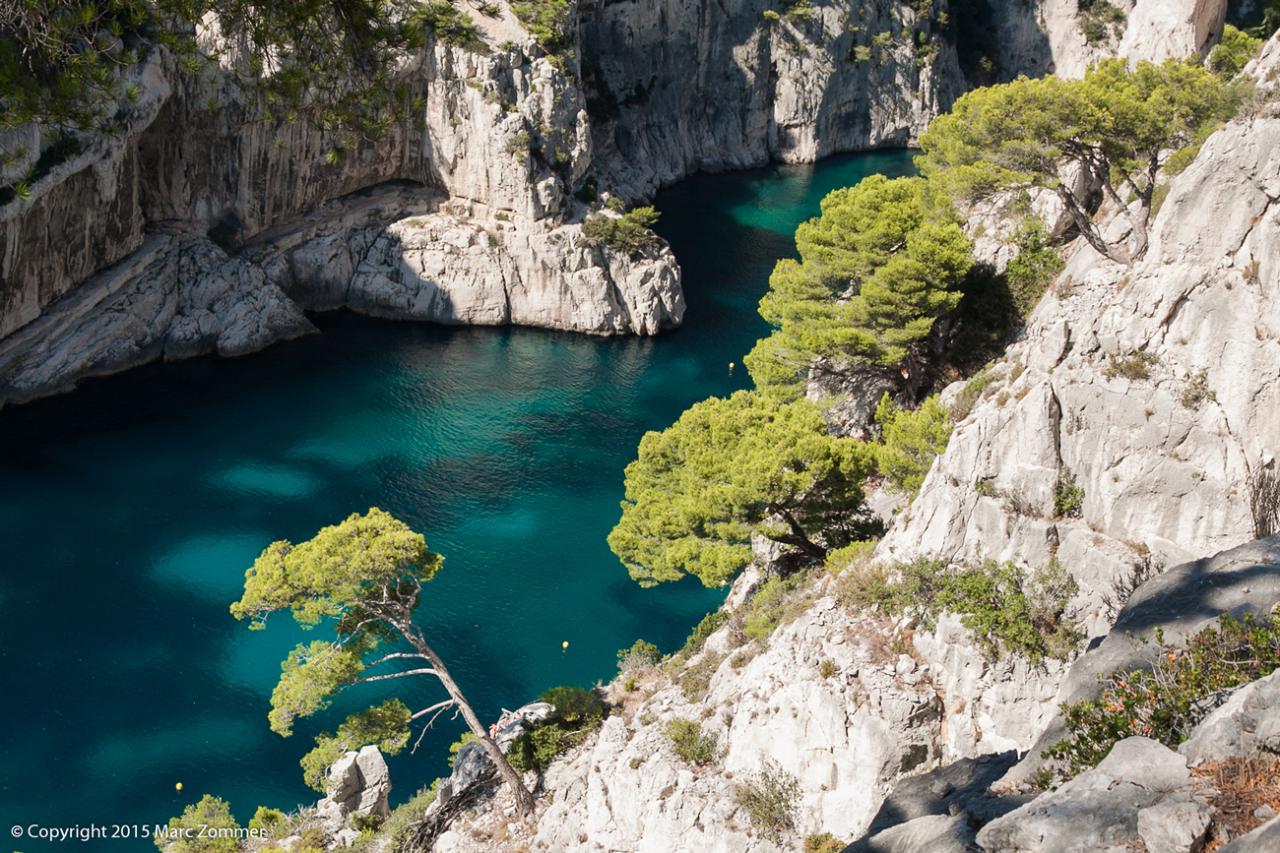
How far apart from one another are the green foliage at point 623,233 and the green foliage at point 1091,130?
73.7ft

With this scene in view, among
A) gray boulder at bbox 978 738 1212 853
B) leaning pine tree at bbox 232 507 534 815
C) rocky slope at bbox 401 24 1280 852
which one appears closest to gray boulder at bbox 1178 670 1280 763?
gray boulder at bbox 978 738 1212 853

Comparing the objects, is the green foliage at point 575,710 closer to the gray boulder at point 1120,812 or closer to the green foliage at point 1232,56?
the gray boulder at point 1120,812

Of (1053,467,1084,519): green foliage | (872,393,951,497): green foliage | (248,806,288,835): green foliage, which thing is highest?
(1053,467,1084,519): green foliage

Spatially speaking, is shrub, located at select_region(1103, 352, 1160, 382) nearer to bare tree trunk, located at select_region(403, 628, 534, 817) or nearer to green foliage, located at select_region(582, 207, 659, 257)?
bare tree trunk, located at select_region(403, 628, 534, 817)

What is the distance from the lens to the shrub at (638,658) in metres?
25.8

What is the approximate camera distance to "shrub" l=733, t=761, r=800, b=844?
17.0 meters

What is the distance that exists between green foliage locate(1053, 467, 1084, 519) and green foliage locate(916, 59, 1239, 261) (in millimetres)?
8332

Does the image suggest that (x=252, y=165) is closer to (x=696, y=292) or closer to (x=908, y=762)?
(x=696, y=292)

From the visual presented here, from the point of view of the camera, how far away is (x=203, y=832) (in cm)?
2173

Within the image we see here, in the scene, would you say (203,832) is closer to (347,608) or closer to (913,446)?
(347,608)

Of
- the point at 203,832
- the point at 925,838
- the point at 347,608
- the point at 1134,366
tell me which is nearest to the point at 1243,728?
the point at 925,838

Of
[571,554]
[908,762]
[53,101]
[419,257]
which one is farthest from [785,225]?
[53,101]

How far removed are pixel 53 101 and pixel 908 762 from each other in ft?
45.9

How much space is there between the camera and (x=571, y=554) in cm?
3447
